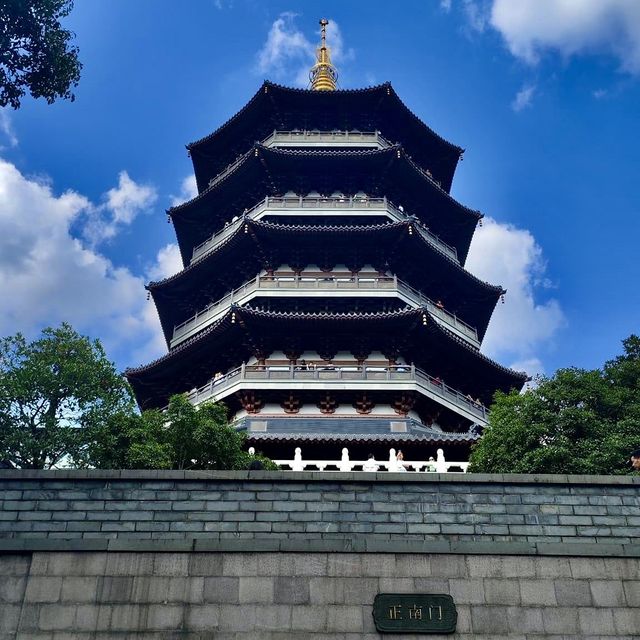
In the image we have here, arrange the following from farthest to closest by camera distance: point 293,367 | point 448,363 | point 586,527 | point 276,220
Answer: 1. point 276,220
2. point 448,363
3. point 293,367
4. point 586,527

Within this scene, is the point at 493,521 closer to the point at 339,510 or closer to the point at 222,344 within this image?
the point at 339,510

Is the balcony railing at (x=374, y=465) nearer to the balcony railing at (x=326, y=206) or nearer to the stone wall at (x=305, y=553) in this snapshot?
the stone wall at (x=305, y=553)

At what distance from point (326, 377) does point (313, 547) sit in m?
13.1

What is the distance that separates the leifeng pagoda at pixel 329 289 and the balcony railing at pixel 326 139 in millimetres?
66

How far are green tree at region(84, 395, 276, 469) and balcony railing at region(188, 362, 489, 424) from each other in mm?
5018

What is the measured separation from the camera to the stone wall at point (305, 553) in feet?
26.8

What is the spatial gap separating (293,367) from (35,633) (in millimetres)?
14060

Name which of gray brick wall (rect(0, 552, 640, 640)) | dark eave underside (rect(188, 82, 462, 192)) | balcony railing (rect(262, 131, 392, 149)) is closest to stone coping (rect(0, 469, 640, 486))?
gray brick wall (rect(0, 552, 640, 640))

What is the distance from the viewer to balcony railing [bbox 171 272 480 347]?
23688 millimetres

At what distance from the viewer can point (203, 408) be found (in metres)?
16.4

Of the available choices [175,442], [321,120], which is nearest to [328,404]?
[175,442]

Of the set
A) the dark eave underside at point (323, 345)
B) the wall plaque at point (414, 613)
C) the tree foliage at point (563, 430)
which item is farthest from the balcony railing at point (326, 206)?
the wall plaque at point (414, 613)

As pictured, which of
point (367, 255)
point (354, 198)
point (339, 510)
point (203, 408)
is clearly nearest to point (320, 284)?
point (367, 255)

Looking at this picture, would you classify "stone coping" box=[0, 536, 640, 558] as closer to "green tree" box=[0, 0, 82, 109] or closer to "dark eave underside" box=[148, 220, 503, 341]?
"green tree" box=[0, 0, 82, 109]
